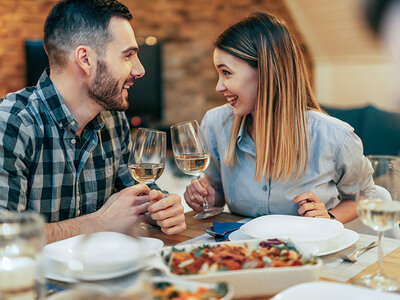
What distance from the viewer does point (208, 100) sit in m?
5.18

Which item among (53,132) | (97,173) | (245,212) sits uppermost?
(53,132)

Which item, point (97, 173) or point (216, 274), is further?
point (97, 173)

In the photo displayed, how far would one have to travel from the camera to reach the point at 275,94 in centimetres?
160

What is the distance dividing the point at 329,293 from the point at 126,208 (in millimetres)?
700

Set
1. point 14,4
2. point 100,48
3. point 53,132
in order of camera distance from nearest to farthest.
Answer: point 53,132 → point 100,48 → point 14,4

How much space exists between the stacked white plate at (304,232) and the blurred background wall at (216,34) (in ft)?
11.5

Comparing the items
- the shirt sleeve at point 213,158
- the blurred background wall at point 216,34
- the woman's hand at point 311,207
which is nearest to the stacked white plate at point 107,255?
the woman's hand at point 311,207

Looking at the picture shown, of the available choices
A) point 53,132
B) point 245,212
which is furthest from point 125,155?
point 245,212

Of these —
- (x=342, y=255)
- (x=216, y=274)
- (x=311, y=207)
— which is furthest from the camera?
(x=311, y=207)

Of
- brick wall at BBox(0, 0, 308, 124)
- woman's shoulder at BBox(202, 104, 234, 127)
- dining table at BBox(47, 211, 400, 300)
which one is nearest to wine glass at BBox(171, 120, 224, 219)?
dining table at BBox(47, 211, 400, 300)

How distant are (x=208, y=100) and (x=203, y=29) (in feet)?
2.47

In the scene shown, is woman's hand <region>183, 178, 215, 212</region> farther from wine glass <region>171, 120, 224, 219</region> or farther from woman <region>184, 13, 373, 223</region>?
wine glass <region>171, 120, 224, 219</region>

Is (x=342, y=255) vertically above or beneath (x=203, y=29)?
beneath

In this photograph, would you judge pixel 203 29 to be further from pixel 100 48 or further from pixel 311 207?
pixel 311 207
